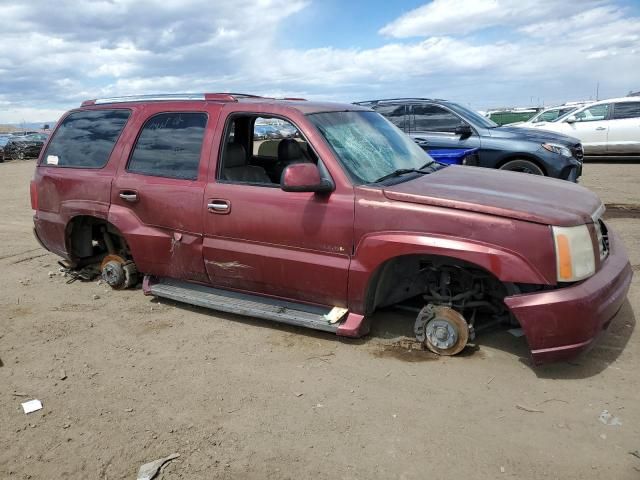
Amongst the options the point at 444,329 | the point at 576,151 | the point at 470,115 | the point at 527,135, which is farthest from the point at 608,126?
the point at 444,329

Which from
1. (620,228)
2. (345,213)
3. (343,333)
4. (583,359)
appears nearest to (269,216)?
(345,213)

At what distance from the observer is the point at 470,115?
8.79m

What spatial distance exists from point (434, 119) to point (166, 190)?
561 centimetres

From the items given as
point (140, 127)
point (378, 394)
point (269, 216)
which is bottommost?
point (378, 394)

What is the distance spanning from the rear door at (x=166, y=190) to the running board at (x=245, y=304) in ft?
0.36

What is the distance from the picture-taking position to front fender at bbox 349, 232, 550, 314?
320cm

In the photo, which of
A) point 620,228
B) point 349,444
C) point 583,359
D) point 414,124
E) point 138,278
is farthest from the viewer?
point 414,124

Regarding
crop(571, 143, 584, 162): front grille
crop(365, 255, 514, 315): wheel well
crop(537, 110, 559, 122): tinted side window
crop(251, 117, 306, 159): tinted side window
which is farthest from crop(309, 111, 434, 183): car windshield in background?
crop(537, 110, 559, 122): tinted side window

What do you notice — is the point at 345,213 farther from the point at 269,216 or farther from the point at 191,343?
the point at 191,343

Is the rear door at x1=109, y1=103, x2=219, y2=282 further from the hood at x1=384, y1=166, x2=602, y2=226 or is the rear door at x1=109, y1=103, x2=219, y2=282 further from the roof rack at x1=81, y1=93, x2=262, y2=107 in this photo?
the hood at x1=384, y1=166, x2=602, y2=226

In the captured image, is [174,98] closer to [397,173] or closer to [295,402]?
[397,173]

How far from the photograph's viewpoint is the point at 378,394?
3.31 metres

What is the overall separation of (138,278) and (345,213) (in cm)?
269

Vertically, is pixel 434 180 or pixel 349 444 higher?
pixel 434 180
